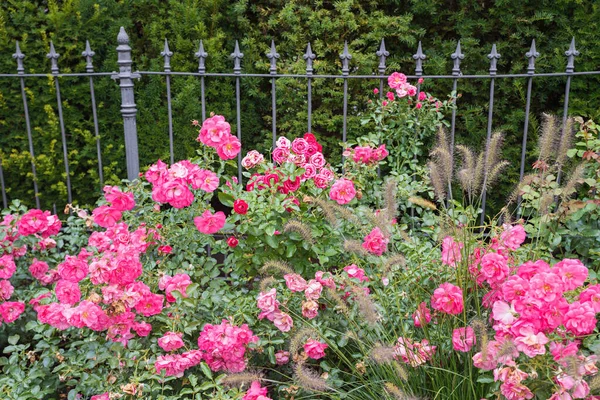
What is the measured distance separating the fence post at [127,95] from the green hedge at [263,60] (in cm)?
80

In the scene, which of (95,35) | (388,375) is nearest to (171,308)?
(388,375)

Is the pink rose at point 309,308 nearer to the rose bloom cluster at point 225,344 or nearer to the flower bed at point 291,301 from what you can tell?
the flower bed at point 291,301

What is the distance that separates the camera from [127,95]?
134 inches

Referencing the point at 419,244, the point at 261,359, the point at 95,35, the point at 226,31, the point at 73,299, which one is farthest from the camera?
the point at 226,31

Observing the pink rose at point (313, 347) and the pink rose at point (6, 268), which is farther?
the pink rose at point (6, 268)

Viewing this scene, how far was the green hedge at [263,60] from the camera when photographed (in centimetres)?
412

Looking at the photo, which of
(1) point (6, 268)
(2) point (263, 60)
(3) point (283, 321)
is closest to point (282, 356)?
(3) point (283, 321)

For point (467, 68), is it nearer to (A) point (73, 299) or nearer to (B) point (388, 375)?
(B) point (388, 375)

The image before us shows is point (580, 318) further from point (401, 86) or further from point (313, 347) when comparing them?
point (401, 86)

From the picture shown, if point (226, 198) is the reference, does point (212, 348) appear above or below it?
below

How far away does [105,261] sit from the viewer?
216cm

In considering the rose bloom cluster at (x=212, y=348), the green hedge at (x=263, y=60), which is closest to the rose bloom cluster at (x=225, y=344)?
the rose bloom cluster at (x=212, y=348)

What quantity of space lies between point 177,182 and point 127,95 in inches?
47.1

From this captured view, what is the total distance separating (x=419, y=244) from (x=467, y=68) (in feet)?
7.20
